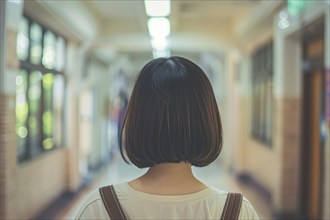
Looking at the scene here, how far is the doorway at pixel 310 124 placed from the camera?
4844 millimetres

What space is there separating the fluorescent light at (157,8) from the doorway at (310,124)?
153 centimetres

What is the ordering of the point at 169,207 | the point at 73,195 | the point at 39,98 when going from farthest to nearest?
the point at 73,195, the point at 39,98, the point at 169,207

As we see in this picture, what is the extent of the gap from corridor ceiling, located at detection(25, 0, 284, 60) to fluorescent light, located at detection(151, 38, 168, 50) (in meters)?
0.10

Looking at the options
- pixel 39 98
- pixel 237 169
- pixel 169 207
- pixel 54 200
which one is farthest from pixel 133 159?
pixel 237 169

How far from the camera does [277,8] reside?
5086 mm

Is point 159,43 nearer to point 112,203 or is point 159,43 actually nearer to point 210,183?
point 210,183

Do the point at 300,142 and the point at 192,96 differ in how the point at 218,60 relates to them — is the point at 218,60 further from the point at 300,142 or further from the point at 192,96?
the point at 192,96

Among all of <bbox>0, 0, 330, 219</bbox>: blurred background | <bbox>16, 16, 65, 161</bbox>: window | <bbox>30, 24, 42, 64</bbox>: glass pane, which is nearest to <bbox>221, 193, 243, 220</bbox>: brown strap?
<bbox>0, 0, 330, 219</bbox>: blurred background

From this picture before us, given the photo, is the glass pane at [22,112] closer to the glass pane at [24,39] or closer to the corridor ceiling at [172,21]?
the glass pane at [24,39]

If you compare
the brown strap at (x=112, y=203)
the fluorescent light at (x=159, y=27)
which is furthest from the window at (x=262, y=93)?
the brown strap at (x=112, y=203)

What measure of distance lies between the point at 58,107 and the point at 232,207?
612cm

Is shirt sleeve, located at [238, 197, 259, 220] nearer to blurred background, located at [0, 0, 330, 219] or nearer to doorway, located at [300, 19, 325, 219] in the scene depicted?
blurred background, located at [0, 0, 330, 219]

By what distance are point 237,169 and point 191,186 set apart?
804 centimetres

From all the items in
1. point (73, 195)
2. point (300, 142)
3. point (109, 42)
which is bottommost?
A: point (73, 195)
